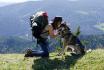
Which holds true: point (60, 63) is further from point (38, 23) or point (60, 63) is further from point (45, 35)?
point (38, 23)

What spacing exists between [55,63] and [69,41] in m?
2.74

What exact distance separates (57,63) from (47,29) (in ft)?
7.59

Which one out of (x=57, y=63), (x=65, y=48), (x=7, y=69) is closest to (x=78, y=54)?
(x=65, y=48)

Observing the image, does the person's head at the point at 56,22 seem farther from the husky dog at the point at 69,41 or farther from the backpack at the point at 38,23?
the backpack at the point at 38,23

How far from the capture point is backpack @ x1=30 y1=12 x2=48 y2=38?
59.1 ft

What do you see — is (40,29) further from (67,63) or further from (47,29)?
(67,63)

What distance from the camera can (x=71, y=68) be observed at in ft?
53.0

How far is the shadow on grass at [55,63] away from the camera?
16422 millimetres

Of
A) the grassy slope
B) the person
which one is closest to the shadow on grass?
the grassy slope

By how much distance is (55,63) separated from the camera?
17281 mm

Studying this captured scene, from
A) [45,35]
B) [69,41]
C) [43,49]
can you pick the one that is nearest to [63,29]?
[69,41]

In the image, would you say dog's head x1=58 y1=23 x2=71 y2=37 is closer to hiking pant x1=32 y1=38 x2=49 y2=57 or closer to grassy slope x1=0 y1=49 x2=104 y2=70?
hiking pant x1=32 y1=38 x2=49 y2=57

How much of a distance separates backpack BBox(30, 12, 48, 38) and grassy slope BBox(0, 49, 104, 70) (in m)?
1.56

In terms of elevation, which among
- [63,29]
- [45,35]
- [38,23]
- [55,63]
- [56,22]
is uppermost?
[38,23]
